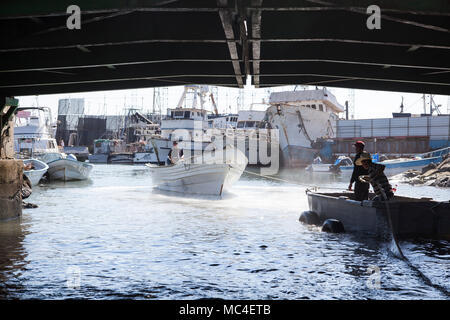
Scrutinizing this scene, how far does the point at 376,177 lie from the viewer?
1317 cm

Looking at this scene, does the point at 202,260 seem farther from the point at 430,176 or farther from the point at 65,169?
the point at 65,169

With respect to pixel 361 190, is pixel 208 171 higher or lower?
lower

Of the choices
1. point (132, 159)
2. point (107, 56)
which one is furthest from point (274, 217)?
point (132, 159)

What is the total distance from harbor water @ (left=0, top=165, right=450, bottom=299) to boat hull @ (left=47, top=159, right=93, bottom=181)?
23.6 m

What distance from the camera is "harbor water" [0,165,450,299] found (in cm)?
823

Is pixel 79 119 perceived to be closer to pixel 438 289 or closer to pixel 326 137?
pixel 326 137

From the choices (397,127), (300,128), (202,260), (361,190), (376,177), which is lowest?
(202,260)

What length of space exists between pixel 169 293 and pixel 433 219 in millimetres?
8813

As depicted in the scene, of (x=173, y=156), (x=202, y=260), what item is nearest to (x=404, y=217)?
(x=202, y=260)

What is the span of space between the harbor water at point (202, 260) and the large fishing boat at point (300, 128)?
→ 1563 inches

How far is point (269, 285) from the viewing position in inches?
339

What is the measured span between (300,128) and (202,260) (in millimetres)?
50149

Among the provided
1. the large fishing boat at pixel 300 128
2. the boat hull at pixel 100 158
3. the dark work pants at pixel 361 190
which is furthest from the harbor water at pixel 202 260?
the boat hull at pixel 100 158
